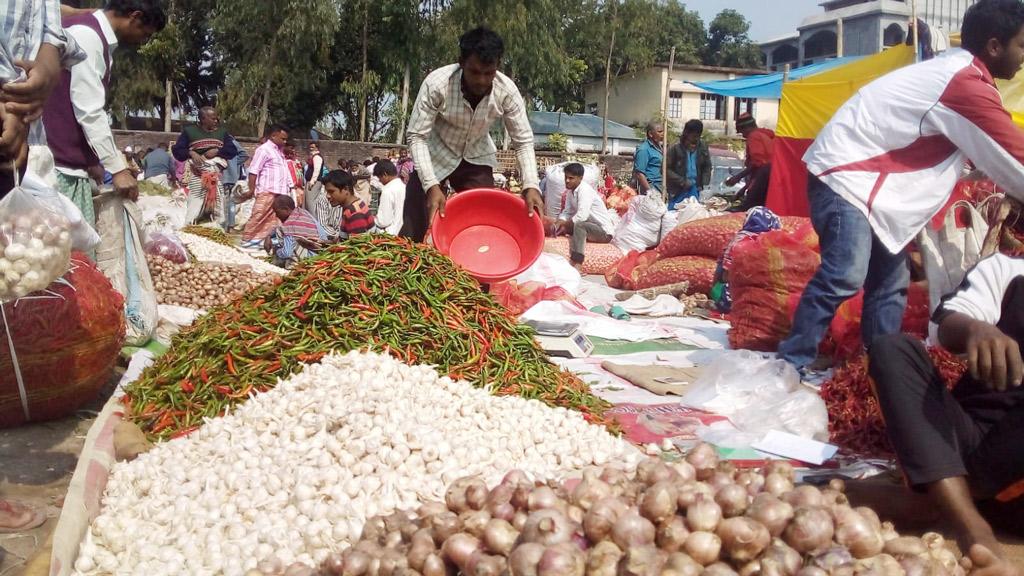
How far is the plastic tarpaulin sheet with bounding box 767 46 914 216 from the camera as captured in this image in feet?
24.9

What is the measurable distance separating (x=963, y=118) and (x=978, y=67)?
23cm

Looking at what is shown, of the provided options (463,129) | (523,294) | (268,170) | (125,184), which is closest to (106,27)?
(125,184)

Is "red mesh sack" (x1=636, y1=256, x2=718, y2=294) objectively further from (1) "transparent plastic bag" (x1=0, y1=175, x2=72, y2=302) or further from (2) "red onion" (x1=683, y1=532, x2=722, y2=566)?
(2) "red onion" (x1=683, y1=532, x2=722, y2=566)

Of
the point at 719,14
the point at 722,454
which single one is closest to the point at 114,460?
the point at 722,454

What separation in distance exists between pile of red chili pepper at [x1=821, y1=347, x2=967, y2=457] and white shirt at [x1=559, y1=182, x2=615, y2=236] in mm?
5111

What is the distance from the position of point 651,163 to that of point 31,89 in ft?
29.9

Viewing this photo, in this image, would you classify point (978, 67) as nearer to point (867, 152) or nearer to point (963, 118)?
point (963, 118)

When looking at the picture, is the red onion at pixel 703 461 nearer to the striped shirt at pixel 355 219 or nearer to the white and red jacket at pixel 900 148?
the white and red jacket at pixel 900 148

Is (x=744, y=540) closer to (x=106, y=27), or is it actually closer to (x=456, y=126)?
(x=456, y=126)

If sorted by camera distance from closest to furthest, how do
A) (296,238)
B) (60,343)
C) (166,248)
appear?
(60,343) < (166,248) < (296,238)

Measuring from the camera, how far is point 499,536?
5.09 feet

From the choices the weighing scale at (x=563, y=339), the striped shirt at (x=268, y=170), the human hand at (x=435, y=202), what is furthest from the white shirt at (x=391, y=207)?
the human hand at (x=435, y=202)

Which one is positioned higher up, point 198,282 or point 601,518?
point 601,518

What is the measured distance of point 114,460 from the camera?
8.63ft
